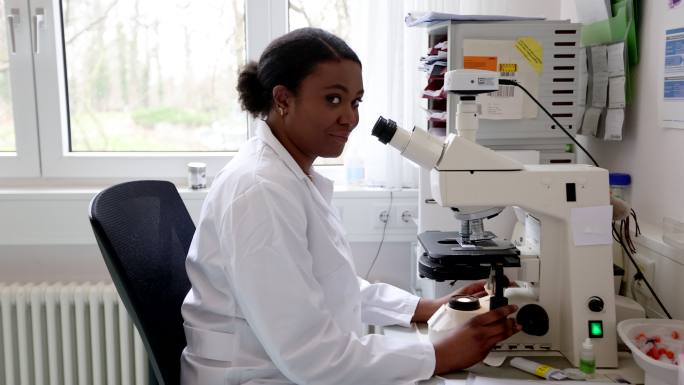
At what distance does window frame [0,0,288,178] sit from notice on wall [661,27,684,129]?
1.29 m

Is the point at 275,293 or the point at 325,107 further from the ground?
the point at 325,107

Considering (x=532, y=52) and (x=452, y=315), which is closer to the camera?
(x=452, y=315)

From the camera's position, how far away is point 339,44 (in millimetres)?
1230

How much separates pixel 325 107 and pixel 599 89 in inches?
33.4

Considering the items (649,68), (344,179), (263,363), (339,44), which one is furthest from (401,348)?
(344,179)

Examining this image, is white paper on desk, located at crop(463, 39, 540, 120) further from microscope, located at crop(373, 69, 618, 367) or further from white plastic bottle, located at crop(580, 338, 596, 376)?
white plastic bottle, located at crop(580, 338, 596, 376)

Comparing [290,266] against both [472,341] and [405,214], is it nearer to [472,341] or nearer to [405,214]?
[472,341]

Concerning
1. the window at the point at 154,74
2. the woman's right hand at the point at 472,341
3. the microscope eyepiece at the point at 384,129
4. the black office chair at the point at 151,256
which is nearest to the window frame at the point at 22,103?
the window at the point at 154,74

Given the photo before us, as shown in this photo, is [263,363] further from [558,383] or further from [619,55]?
[619,55]

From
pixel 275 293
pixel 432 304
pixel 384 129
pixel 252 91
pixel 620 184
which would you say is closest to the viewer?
pixel 275 293

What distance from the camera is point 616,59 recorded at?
1.58 m

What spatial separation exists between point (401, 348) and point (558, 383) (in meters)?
0.28

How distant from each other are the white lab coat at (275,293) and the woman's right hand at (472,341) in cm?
3

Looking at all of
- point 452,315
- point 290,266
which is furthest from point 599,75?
point 290,266
